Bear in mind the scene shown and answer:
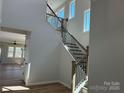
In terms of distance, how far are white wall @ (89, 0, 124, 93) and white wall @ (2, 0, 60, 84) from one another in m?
4.59

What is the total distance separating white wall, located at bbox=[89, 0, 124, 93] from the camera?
701 millimetres

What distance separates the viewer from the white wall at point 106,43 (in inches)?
27.6

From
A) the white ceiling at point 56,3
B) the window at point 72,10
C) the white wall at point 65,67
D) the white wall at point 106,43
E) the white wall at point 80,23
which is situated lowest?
the white wall at point 65,67

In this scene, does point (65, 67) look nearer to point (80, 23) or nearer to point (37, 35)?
point (37, 35)

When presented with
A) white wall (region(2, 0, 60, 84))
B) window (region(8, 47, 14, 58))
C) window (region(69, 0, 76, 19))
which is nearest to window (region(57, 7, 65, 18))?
window (region(69, 0, 76, 19))

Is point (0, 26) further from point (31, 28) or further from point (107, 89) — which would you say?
point (107, 89)

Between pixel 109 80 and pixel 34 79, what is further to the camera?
pixel 34 79

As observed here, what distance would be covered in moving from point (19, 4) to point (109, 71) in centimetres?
516

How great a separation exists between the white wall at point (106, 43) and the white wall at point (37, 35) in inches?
181

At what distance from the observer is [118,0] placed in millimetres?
732

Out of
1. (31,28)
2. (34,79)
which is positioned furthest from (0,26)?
(34,79)

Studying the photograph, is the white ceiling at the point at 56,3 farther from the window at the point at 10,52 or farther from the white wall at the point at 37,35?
the window at the point at 10,52

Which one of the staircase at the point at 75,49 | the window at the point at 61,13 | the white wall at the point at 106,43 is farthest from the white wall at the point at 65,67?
the white wall at the point at 106,43

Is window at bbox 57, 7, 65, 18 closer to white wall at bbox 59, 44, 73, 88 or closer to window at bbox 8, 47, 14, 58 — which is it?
white wall at bbox 59, 44, 73, 88
